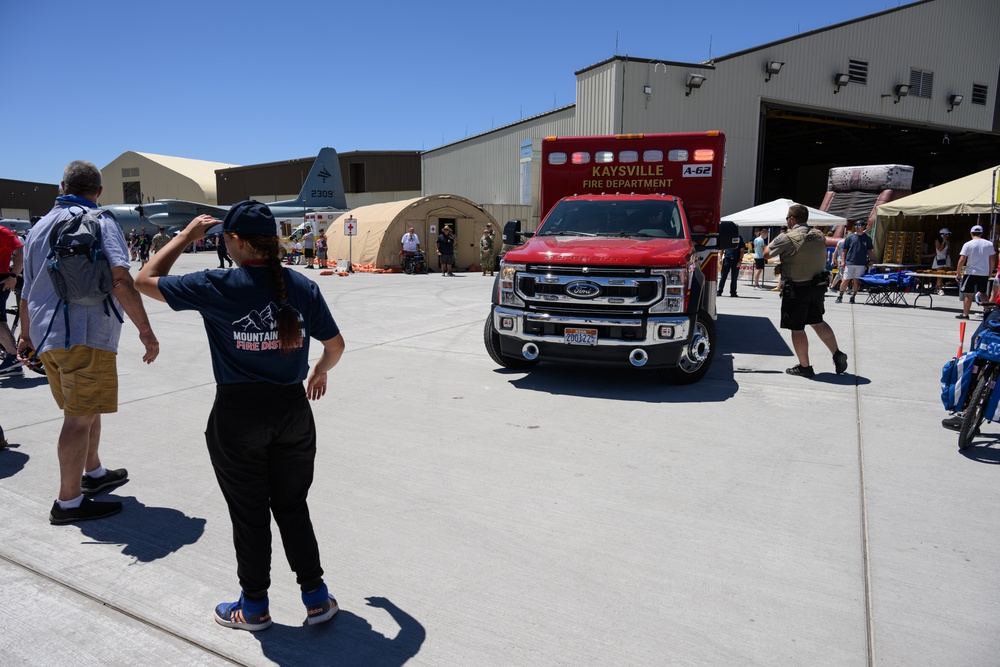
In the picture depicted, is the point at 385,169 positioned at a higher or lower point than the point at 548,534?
higher

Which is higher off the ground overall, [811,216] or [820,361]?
[811,216]

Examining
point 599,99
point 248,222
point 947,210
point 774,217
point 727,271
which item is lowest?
point 727,271

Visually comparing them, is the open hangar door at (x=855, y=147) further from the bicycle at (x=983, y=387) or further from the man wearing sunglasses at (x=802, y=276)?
the bicycle at (x=983, y=387)

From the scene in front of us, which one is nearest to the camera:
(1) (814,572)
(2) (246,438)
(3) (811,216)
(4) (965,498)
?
(2) (246,438)

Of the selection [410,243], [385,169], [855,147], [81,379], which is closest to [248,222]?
[81,379]

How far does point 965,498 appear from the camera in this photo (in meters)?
4.23

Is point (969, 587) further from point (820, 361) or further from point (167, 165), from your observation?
point (167, 165)

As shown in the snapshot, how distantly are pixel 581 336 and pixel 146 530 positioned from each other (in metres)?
4.31

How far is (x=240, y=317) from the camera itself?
8.45ft

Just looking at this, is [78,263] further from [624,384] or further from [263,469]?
[624,384]

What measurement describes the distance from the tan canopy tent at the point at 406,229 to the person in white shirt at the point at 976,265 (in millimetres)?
17287

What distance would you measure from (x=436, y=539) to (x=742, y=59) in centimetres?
2717

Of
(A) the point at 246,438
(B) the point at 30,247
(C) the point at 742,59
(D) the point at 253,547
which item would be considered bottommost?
(D) the point at 253,547

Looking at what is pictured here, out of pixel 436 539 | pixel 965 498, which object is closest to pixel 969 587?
pixel 965 498
